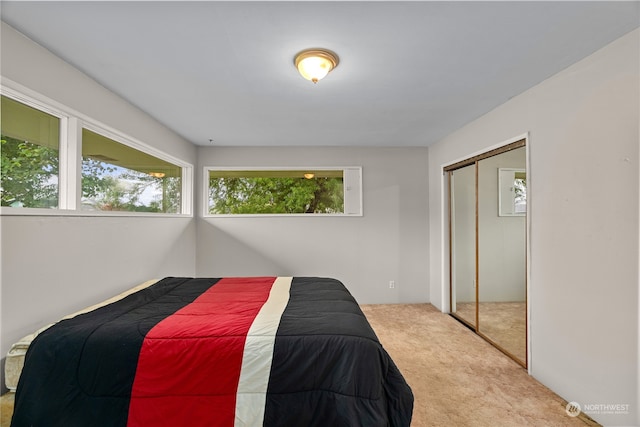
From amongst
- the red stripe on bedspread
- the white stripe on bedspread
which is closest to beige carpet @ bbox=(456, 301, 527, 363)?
the white stripe on bedspread

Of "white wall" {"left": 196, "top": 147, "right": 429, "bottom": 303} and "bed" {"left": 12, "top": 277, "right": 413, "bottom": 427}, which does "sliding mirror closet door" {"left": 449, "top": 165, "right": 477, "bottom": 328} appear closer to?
"white wall" {"left": 196, "top": 147, "right": 429, "bottom": 303}

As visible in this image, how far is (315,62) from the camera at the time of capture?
1954mm

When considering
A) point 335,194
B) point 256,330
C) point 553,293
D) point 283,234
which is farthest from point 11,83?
point 553,293

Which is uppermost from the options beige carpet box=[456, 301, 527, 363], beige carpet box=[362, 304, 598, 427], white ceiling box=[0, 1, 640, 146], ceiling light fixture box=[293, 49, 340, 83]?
white ceiling box=[0, 1, 640, 146]

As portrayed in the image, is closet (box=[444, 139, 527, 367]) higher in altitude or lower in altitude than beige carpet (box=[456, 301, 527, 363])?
higher

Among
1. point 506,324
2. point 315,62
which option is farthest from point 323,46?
point 506,324

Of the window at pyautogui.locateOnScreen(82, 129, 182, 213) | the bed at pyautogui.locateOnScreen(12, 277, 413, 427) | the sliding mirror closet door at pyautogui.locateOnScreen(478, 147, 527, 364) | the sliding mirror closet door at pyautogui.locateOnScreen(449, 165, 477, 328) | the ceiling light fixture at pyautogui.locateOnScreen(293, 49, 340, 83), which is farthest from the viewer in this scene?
the sliding mirror closet door at pyautogui.locateOnScreen(449, 165, 477, 328)

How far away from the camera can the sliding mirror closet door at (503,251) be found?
2758 mm

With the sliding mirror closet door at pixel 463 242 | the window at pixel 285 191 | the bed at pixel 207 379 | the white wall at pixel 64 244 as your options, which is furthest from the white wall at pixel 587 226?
the white wall at pixel 64 244

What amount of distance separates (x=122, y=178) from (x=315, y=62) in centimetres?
219

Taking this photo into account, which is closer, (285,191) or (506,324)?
(506,324)

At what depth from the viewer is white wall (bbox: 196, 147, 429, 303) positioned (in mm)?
4441

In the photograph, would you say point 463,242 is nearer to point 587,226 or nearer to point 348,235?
point 348,235

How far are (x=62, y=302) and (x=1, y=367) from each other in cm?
45
